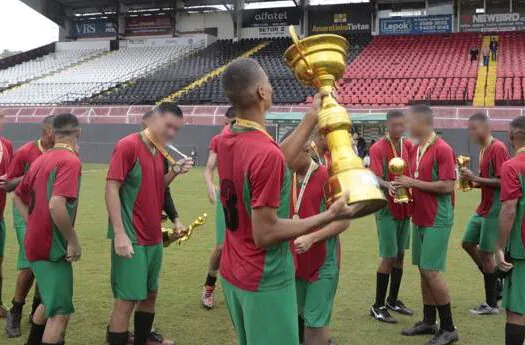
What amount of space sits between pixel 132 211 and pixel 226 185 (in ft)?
5.61

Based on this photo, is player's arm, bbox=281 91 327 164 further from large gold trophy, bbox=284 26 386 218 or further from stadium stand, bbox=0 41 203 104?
stadium stand, bbox=0 41 203 104

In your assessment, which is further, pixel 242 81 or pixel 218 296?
pixel 218 296

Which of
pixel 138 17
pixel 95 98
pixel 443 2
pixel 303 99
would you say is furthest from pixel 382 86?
pixel 138 17

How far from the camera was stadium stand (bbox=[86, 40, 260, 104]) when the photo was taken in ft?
98.4

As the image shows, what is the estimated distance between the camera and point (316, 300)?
3.92m

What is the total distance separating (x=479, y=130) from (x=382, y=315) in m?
2.11

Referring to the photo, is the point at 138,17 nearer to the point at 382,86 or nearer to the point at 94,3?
the point at 94,3

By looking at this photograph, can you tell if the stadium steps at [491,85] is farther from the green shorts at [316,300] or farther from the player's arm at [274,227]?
the player's arm at [274,227]

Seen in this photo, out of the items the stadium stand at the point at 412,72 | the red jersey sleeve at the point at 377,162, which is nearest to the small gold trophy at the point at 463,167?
the red jersey sleeve at the point at 377,162

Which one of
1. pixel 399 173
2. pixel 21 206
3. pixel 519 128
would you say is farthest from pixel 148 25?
pixel 519 128

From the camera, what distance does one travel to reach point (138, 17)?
1549 inches

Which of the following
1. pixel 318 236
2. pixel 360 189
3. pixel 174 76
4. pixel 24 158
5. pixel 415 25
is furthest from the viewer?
pixel 415 25

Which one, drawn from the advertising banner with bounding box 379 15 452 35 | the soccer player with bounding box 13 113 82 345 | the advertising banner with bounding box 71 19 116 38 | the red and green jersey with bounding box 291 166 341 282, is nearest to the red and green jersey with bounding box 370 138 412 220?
the red and green jersey with bounding box 291 166 341 282

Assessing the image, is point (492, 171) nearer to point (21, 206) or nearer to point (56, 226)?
point (56, 226)
